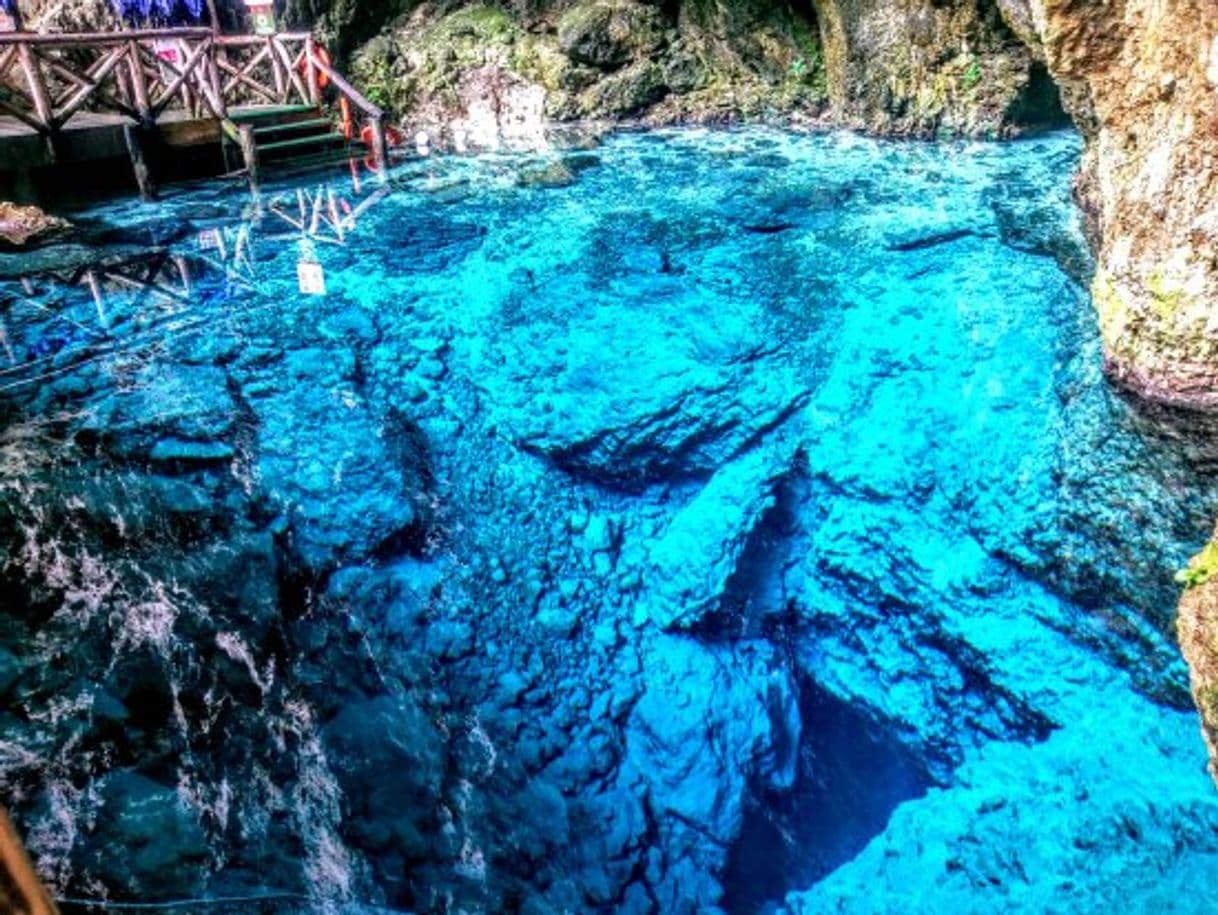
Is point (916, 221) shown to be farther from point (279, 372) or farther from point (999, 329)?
point (279, 372)

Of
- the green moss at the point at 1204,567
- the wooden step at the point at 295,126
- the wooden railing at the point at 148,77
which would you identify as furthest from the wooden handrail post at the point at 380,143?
the green moss at the point at 1204,567

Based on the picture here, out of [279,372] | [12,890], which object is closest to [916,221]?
[279,372]

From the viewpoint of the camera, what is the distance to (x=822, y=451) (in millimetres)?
6133

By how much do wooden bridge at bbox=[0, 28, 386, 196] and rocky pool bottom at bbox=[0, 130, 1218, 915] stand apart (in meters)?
3.64

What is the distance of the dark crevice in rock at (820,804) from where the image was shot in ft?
14.4

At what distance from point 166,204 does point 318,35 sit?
735cm

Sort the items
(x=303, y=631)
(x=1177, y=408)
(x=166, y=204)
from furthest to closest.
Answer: (x=166, y=204) → (x=1177, y=408) → (x=303, y=631)

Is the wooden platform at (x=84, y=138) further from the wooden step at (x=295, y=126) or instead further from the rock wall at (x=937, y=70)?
the rock wall at (x=937, y=70)

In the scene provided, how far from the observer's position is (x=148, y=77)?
11727 millimetres

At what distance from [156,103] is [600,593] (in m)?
10.7

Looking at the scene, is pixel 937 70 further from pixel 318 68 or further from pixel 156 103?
pixel 156 103

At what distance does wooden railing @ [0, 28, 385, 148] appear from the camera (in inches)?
401

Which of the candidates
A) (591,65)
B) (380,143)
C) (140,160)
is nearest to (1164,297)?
(380,143)

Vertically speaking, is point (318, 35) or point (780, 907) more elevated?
point (318, 35)
